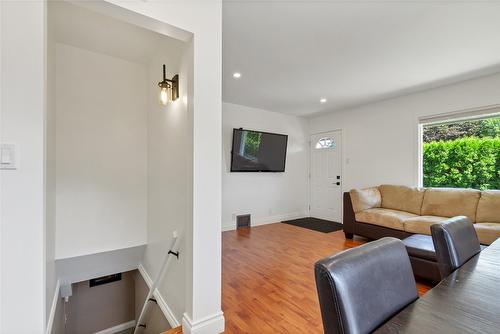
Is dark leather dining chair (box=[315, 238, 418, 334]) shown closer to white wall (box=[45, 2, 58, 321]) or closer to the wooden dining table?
the wooden dining table

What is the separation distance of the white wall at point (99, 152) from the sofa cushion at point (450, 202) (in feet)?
13.5

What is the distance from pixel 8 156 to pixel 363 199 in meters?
4.18

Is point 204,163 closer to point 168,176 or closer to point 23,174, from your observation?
point 168,176

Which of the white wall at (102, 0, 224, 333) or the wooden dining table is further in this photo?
the white wall at (102, 0, 224, 333)

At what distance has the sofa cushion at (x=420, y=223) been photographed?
120 inches

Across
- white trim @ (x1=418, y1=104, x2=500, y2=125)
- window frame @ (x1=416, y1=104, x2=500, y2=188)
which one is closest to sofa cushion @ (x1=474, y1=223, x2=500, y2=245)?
window frame @ (x1=416, y1=104, x2=500, y2=188)

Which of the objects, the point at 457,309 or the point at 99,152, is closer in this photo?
the point at 457,309

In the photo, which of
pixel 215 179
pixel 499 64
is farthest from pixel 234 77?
pixel 499 64

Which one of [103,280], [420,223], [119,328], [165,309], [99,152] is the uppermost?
[99,152]

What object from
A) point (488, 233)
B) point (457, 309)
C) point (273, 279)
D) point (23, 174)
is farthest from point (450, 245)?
point (488, 233)

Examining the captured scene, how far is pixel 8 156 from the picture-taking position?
1.10m

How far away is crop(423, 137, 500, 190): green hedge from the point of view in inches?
130

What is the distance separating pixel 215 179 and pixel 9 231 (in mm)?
1088

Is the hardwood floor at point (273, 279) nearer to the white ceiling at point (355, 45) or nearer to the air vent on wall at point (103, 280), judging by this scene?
the air vent on wall at point (103, 280)
